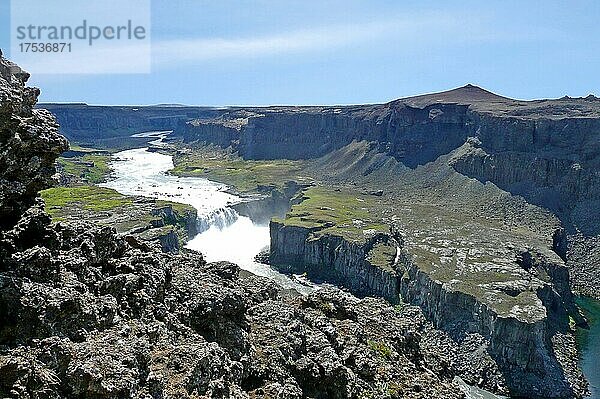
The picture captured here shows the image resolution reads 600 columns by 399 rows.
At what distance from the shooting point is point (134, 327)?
71.4ft

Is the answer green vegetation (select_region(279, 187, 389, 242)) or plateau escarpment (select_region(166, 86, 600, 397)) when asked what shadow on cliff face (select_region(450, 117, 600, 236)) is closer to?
plateau escarpment (select_region(166, 86, 600, 397))

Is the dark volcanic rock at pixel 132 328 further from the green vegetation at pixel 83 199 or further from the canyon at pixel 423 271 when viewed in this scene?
the green vegetation at pixel 83 199

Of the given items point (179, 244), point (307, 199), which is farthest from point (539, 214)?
point (179, 244)

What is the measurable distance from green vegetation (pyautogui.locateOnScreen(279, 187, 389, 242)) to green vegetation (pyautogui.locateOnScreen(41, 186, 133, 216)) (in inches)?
1937

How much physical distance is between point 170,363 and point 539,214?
477 feet

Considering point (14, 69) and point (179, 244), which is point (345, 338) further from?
point (179, 244)

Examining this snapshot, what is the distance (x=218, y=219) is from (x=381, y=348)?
413ft

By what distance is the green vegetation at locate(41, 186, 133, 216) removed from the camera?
143750 mm

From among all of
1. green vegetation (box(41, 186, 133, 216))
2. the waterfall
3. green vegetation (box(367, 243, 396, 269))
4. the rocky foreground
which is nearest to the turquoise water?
green vegetation (box(367, 243, 396, 269))

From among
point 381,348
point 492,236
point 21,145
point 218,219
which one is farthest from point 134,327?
point 218,219

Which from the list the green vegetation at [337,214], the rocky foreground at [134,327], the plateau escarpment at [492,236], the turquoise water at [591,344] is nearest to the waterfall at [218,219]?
the green vegetation at [337,214]

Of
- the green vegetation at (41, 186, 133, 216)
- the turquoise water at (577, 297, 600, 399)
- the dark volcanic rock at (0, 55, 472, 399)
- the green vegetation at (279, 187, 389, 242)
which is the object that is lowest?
the turquoise water at (577, 297, 600, 399)

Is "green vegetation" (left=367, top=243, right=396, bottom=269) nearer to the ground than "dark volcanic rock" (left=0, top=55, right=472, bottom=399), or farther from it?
nearer to the ground

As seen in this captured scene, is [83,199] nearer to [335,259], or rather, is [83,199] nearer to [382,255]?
[335,259]
